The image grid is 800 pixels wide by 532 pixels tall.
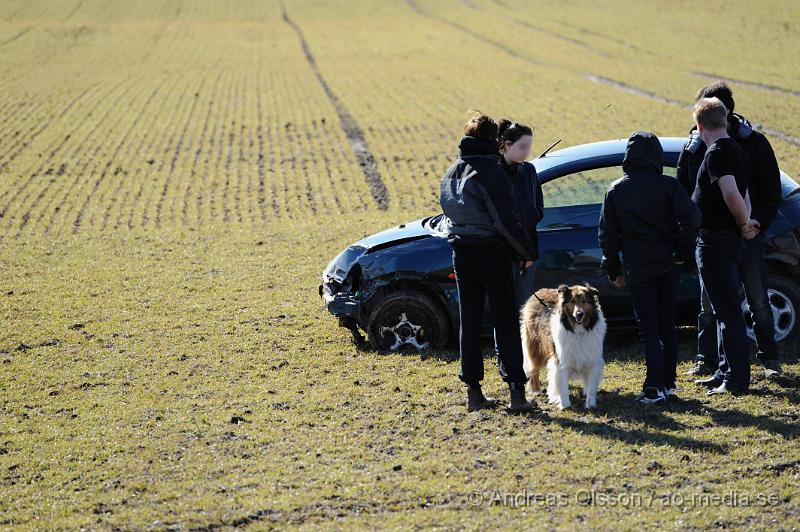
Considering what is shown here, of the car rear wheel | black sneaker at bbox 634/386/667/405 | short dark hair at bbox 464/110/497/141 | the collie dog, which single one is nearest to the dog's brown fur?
the collie dog

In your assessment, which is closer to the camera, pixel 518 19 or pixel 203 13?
pixel 518 19

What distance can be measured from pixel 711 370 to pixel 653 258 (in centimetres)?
140

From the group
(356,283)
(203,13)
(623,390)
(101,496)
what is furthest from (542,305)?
(203,13)

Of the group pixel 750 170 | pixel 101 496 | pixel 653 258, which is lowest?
pixel 101 496

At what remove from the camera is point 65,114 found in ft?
95.9

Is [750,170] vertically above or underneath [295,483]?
above

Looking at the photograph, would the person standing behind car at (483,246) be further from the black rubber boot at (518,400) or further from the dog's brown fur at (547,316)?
the dog's brown fur at (547,316)

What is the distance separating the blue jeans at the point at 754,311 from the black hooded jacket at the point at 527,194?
1497mm

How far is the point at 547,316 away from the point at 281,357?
2709 millimetres

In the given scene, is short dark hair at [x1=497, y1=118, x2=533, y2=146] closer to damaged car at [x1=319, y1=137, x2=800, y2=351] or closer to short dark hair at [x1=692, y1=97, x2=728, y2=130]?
short dark hair at [x1=692, y1=97, x2=728, y2=130]

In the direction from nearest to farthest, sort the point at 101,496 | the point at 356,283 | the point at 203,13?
the point at 101,496 → the point at 356,283 → the point at 203,13

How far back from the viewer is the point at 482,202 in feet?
20.9

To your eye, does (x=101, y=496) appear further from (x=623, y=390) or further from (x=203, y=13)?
(x=203, y=13)

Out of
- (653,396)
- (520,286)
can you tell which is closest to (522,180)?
(520,286)
